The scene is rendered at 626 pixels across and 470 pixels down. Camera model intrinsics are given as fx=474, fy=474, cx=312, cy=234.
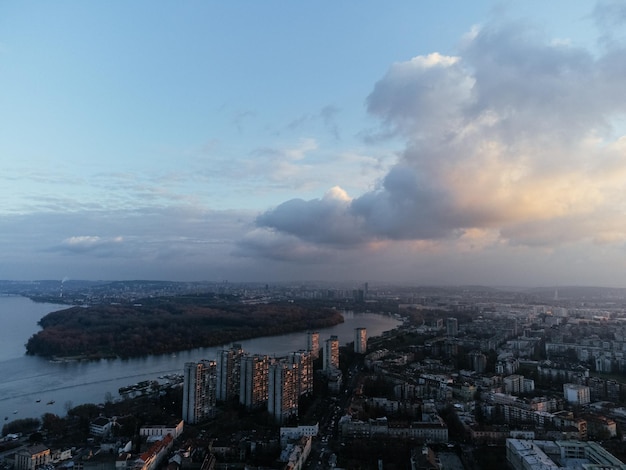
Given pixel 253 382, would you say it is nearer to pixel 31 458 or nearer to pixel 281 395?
Result: pixel 281 395

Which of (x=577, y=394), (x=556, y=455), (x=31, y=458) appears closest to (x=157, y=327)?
(x=31, y=458)

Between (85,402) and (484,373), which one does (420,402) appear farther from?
(85,402)

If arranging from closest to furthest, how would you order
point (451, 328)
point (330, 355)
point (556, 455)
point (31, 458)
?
point (31, 458) < point (556, 455) < point (330, 355) < point (451, 328)

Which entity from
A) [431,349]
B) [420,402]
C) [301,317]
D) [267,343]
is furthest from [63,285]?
[420,402]

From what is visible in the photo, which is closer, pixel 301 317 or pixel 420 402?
pixel 420 402

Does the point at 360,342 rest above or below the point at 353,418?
above
